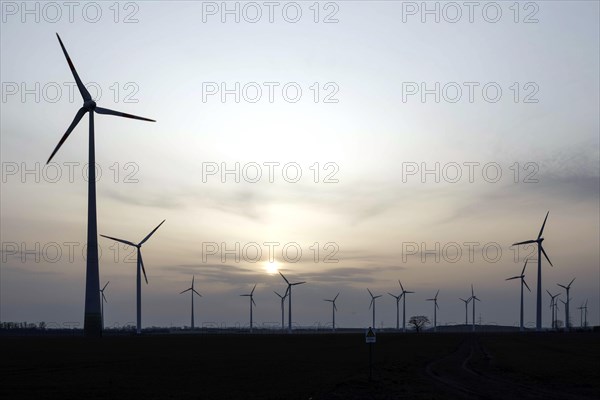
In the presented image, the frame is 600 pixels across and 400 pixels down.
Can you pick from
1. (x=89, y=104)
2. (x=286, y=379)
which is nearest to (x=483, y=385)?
(x=286, y=379)

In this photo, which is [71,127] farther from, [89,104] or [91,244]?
[91,244]

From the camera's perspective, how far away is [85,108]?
366 ft

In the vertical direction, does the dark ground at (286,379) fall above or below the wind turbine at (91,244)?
below

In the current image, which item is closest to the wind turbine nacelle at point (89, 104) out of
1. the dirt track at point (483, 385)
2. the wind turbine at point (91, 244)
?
the wind turbine at point (91, 244)

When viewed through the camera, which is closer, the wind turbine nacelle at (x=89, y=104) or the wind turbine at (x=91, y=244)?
the wind turbine at (x=91, y=244)

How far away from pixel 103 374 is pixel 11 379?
266 inches

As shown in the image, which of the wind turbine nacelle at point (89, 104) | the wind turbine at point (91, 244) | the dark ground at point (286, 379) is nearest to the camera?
the dark ground at point (286, 379)

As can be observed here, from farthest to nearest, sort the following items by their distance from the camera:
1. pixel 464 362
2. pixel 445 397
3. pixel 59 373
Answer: pixel 464 362 → pixel 59 373 → pixel 445 397

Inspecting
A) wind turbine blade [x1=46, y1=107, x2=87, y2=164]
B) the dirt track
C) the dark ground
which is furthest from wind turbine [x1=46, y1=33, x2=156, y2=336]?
the dirt track

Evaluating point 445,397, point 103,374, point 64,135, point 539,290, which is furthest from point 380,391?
point 539,290

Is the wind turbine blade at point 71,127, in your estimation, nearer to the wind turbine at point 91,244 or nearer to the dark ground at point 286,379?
the wind turbine at point 91,244

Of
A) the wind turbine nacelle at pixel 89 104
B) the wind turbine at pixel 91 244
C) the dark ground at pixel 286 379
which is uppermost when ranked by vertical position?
the wind turbine nacelle at pixel 89 104

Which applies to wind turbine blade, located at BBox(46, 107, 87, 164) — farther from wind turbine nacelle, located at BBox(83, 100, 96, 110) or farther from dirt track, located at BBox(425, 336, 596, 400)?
dirt track, located at BBox(425, 336, 596, 400)

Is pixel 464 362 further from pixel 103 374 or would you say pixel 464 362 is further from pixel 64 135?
pixel 64 135
